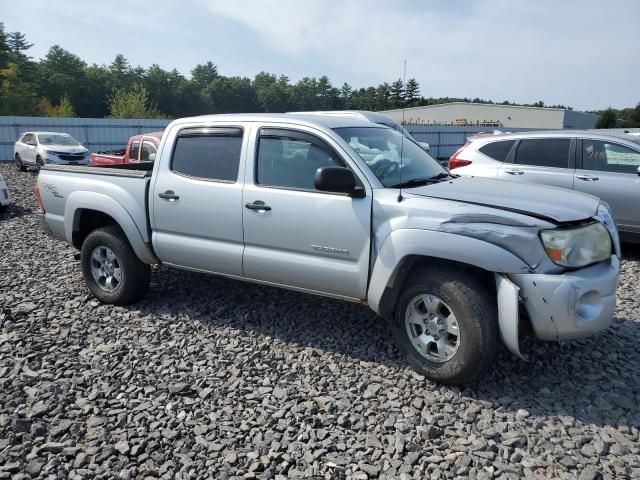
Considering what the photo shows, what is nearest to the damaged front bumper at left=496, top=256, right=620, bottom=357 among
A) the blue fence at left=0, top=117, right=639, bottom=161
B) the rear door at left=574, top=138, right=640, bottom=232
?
the rear door at left=574, top=138, right=640, bottom=232

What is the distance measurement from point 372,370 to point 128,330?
7.58ft

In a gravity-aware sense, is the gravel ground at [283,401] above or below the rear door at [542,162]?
below

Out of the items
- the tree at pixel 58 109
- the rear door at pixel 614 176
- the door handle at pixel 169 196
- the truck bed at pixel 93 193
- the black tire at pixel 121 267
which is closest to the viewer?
the door handle at pixel 169 196

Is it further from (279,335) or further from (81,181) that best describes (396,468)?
(81,181)

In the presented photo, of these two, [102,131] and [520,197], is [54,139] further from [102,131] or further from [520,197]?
[520,197]

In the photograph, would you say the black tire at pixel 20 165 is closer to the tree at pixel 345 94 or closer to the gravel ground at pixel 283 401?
the gravel ground at pixel 283 401

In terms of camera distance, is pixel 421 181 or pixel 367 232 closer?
pixel 367 232

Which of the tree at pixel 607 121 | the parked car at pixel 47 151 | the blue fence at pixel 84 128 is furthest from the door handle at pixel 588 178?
the tree at pixel 607 121

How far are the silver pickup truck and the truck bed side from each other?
0.02 m

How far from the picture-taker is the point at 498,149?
793cm

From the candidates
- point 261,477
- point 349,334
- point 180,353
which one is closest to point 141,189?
point 180,353

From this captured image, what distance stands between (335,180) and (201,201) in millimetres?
1450

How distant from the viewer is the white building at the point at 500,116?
50847 millimetres

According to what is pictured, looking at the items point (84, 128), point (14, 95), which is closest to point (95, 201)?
point (84, 128)
